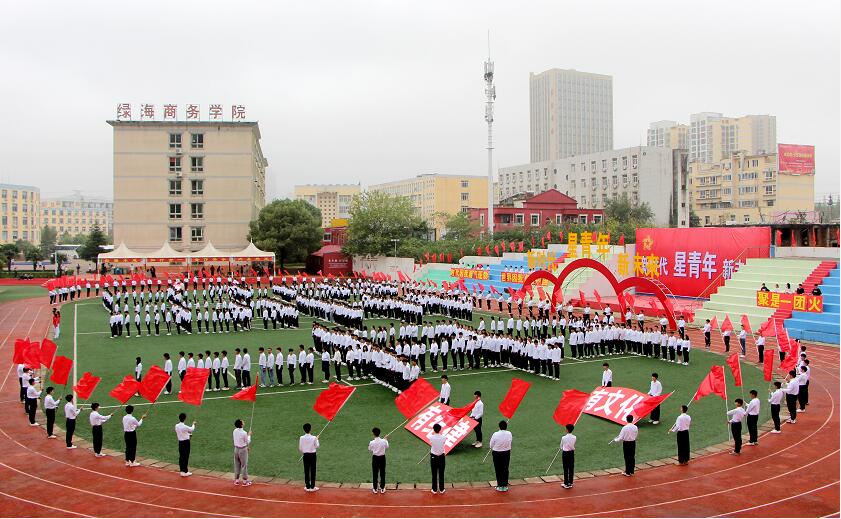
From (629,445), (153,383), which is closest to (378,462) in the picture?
(629,445)

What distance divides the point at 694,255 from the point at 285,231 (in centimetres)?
2609

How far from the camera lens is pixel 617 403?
11.5 m

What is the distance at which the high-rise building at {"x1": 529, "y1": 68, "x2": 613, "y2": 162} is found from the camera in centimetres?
12262

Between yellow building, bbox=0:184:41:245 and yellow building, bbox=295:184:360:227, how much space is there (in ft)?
157

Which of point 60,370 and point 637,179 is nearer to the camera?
point 60,370

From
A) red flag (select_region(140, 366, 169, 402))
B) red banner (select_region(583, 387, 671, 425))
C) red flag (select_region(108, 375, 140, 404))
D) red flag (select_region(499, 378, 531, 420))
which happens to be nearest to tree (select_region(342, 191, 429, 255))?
red banner (select_region(583, 387, 671, 425))

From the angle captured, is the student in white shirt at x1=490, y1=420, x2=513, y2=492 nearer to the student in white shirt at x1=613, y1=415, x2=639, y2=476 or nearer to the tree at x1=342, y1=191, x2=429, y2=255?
the student in white shirt at x1=613, y1=415, x2=639, y2=476

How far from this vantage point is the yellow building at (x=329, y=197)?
14312 centimetres

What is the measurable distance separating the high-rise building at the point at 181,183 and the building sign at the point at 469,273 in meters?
17.5

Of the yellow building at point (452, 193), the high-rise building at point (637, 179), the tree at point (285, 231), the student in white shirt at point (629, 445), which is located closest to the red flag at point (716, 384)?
the student in white shirt at point (629, 445)

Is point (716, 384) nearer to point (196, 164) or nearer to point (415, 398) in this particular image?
point (415, 398)

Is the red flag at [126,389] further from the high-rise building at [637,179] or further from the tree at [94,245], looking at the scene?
the high-rise building at [637,179]

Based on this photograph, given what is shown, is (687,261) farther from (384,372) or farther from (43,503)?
(43,503)

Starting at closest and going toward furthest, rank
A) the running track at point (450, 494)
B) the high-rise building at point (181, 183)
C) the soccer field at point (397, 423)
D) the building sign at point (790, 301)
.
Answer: the running track at point (450, 494) < the soccer field at point (397, 423) < the building sign at point (790, 301) < the high-rise building at point (181, 183)
